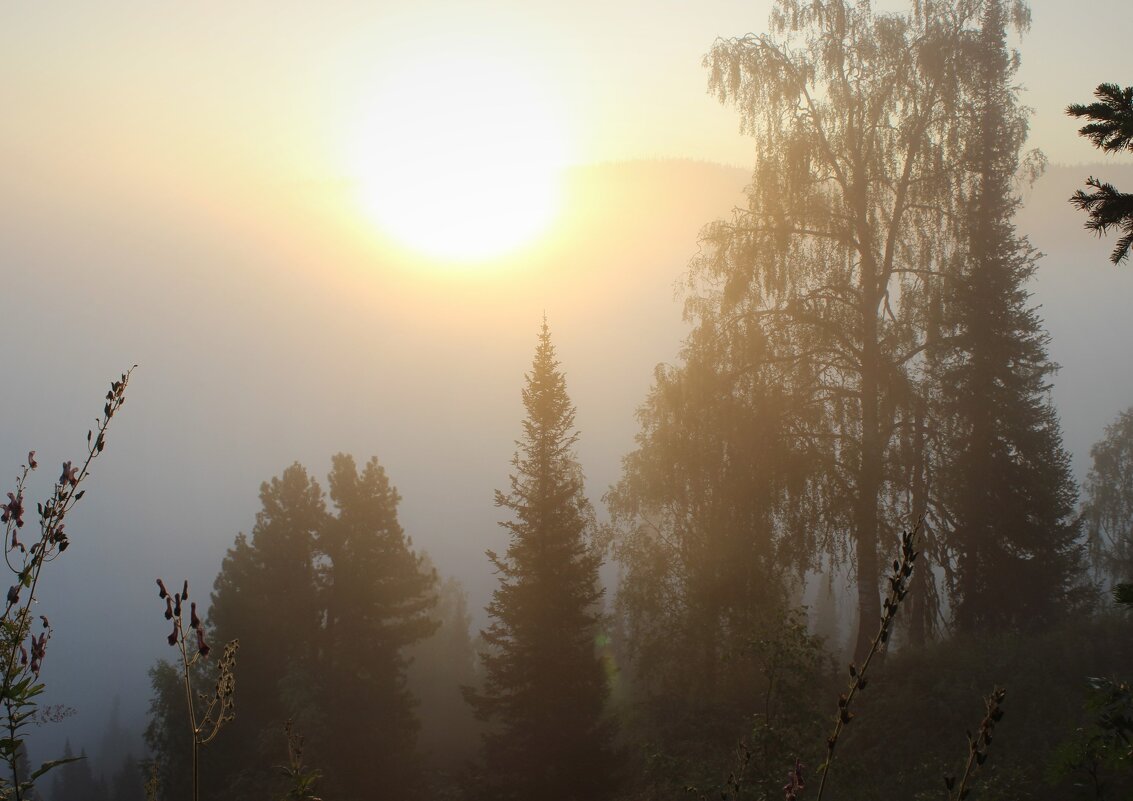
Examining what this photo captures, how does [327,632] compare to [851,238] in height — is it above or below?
below

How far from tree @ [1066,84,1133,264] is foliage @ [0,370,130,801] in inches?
256

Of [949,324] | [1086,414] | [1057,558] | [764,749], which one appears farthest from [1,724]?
[1086,414]

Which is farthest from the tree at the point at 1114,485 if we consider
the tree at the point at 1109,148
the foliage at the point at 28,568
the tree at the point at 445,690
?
the foliage at the point at 28,568

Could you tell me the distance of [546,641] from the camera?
19766 millimetres

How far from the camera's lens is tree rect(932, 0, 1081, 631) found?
18922 millimetres

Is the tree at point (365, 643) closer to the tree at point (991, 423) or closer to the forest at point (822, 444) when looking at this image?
the forest at point (822, 444)

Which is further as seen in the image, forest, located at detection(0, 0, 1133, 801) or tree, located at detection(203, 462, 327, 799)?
tree, located at detection(203, 462, 327, 799)

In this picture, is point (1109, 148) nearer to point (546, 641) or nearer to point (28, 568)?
point (28, 568)

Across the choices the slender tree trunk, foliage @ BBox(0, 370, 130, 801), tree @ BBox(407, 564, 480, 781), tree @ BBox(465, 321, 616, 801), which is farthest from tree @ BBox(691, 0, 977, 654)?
tree @ BBox(407, 564, 480, 781)

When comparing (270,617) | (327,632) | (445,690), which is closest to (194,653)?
(327,632)

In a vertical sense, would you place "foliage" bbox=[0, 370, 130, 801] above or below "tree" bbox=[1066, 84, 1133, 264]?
below

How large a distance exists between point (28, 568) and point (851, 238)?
19293 millimetres

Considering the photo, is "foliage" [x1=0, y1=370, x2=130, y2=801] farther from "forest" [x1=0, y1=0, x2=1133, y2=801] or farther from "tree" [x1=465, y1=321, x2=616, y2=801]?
"tree" [x1=465, y1=321, x2=616, y2=801]

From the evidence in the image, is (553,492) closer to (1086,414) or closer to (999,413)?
(999,413)
